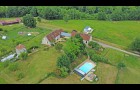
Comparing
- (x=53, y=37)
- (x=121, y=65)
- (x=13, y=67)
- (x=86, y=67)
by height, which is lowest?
(x=86, y=67)

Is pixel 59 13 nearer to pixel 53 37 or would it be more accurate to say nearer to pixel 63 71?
pixel 53 37

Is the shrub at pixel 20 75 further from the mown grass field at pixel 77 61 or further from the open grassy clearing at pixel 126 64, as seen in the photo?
the open grassy clearing at pixel 126 64

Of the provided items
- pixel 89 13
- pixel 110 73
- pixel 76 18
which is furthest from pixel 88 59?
pixel 89 13

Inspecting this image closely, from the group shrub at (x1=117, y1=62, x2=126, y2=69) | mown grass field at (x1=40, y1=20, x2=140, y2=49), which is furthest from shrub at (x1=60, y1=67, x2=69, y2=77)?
mown grass field at (x1=40, y1=20, x2=140, y2=49)

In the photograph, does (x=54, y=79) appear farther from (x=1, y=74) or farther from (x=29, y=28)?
(x=29, y=28)

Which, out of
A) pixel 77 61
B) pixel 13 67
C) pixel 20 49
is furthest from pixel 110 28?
pixel 13 67

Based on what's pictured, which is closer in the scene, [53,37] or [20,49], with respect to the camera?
[20,49]

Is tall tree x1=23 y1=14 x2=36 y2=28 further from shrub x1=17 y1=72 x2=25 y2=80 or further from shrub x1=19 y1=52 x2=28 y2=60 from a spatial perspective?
shrub x1=17 y1=72 x2=25 y2=80
